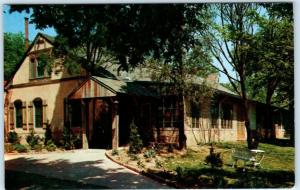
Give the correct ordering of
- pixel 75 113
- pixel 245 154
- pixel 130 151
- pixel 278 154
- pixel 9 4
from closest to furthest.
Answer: pixel 9 4 < pixel 278 154 < pixel 245 154 < pixel 130 151 < pixel 75 113

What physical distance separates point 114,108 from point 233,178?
4167 millimetres

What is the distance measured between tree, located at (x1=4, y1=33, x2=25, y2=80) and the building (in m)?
0.57

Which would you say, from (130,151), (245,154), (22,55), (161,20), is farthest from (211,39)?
(22,55)

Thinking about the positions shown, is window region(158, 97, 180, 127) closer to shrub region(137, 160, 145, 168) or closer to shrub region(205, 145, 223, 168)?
shrub region(137, 160, 145, 168)

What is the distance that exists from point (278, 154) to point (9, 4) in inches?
242

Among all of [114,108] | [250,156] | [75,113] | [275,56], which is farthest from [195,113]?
[275,56]

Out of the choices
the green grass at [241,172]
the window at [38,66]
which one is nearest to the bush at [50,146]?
the window at [38,66]

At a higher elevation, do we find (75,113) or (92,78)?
(92,78)

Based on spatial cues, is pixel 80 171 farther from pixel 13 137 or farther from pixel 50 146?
pixel 13 137

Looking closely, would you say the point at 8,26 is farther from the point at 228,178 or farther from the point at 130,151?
the point at 228,178

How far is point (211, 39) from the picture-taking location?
9031mm

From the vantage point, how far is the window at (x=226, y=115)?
11.2 meters

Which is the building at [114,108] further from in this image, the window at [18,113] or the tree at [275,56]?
the tree at [275,56]

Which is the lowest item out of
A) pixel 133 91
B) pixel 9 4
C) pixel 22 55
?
pixel 133 91
